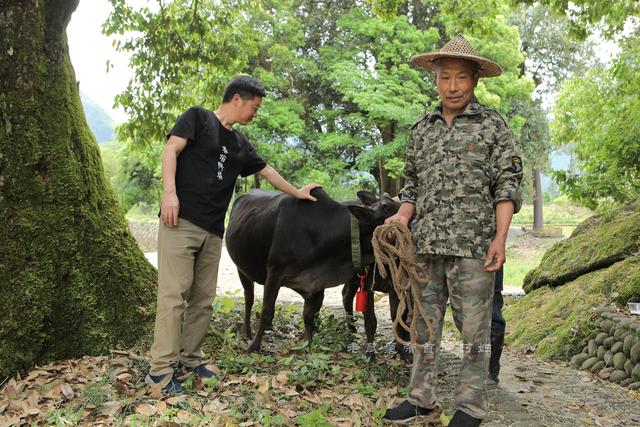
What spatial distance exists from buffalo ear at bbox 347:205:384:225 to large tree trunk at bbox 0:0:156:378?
1999 mm

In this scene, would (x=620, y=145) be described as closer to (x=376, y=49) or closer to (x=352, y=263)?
(x=352, y=263)

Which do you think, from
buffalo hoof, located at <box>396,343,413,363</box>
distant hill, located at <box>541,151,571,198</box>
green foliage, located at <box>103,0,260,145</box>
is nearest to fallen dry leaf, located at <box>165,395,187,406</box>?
buffalo hoof, located at <box>396,343,413,363</box>

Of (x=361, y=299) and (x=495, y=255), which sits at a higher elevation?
(x=495, y=255)

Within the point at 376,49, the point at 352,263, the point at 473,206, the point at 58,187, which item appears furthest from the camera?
the point at 376,49

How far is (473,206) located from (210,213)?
189 cm

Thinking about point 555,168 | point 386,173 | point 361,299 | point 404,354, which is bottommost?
point 404,354

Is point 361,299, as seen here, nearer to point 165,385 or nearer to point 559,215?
point 165,385

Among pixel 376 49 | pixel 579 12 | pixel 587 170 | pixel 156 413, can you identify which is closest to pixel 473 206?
pixel 156 413

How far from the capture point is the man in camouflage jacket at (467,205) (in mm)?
3945

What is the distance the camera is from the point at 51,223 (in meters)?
5.14

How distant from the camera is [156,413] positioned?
4.07 m

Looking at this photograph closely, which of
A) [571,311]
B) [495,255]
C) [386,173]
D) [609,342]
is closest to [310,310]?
[495,255]

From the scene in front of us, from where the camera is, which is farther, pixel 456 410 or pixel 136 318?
pixel 136 318

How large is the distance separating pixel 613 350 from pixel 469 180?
4202mm
